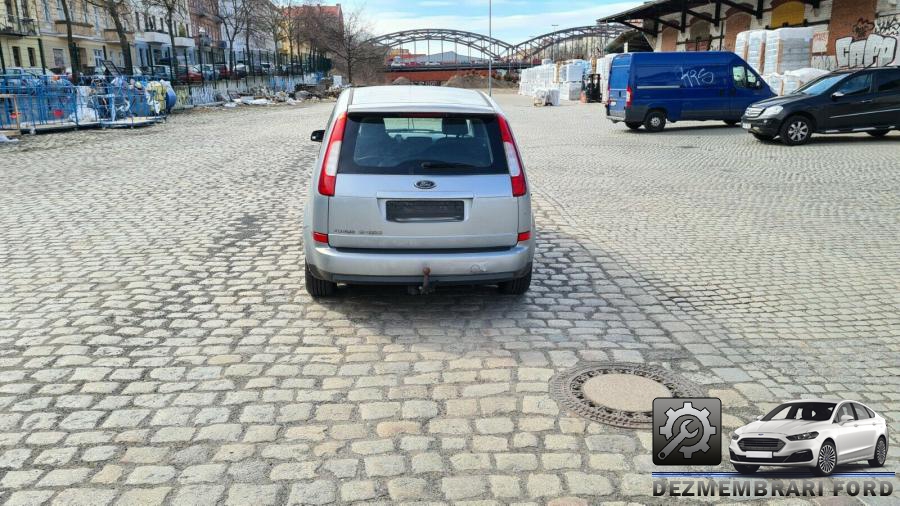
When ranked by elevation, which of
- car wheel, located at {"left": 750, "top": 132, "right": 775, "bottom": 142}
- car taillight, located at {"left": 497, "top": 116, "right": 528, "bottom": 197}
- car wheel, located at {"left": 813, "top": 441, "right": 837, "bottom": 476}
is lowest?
car wheel, located at {"left": 813, "top": 441, "right": 837, "bottom": 476}

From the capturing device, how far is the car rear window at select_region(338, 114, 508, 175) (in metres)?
5.11

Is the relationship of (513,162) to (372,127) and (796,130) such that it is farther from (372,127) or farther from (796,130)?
(796,130)

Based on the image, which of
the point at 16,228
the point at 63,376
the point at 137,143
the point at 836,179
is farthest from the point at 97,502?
the point at 137,143

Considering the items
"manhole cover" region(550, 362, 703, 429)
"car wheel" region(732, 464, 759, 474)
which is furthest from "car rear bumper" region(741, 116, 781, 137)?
"car wheel" region(732, 464, 759, 474)

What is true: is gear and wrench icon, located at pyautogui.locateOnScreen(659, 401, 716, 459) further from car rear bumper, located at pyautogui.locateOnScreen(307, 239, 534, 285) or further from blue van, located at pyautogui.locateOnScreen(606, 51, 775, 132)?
blue van, located at pyautogui.locateOnScreen(606, 51, 775, 132)

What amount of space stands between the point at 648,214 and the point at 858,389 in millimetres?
5407

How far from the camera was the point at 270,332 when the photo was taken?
5.00 m

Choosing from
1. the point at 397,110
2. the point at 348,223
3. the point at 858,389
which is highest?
the point at 397,110

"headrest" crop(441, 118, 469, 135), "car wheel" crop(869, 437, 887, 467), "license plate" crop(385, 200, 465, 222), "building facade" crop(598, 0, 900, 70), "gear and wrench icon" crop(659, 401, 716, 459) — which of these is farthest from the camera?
"building facade" crop(598, 0, 900, 70)

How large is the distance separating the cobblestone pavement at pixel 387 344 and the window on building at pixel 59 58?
1906 inches

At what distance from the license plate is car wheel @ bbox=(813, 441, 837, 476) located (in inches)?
108

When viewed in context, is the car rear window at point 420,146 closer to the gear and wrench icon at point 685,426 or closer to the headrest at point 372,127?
the headrest at point 372,127

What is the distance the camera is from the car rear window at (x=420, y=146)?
511cm

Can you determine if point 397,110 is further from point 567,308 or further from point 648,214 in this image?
point 648,214
